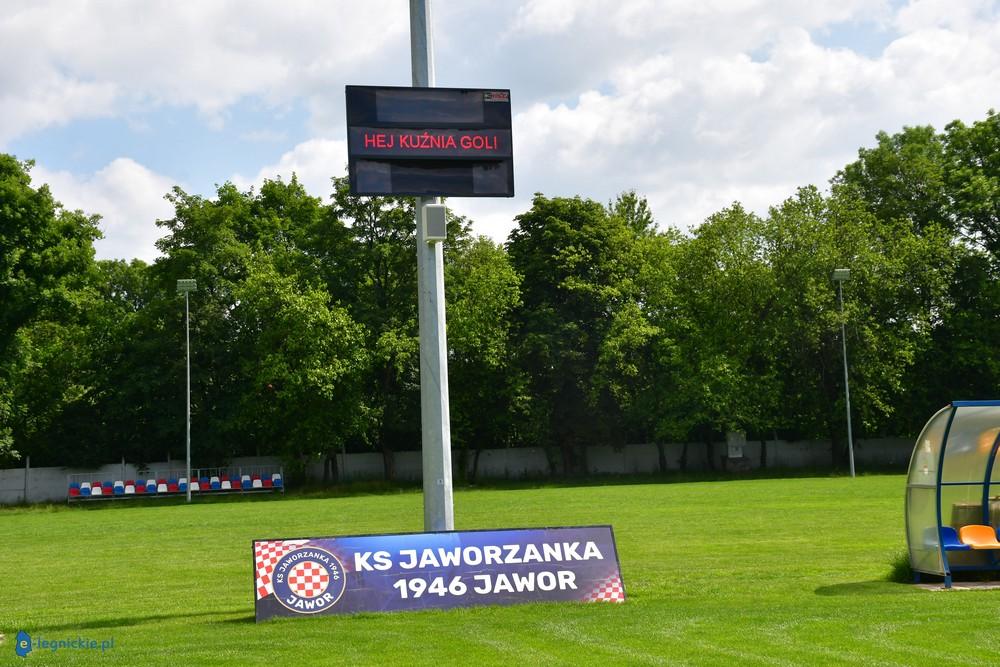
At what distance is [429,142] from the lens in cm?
1370

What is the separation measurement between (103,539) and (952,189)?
51.9 metres

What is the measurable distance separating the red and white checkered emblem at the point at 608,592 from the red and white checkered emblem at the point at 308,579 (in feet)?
10.4

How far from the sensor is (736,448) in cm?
6125

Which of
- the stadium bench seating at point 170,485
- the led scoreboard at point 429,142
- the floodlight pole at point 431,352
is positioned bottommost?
the stadium bench seating at point 170,485

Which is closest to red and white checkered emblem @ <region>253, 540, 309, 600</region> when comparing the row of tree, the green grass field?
the green grass field

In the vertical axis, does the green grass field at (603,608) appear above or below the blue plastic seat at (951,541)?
below

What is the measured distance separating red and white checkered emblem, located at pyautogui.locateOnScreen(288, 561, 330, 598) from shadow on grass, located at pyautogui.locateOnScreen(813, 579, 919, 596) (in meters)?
6.25

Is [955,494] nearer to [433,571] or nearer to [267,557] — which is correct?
[433,571]

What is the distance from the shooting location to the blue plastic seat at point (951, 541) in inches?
557

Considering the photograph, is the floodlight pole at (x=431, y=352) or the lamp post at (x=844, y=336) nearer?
the floodlight pole at (x=431, y=352)

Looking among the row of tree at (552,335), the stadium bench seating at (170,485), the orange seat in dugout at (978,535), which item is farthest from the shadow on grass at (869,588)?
the stadium bench seating at (170,485)

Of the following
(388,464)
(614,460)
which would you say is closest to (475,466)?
(388,464)

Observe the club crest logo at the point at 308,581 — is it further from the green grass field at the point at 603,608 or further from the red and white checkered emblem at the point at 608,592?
the red and white checkered emblem at the point at 608,592

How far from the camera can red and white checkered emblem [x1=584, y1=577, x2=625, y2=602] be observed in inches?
516
